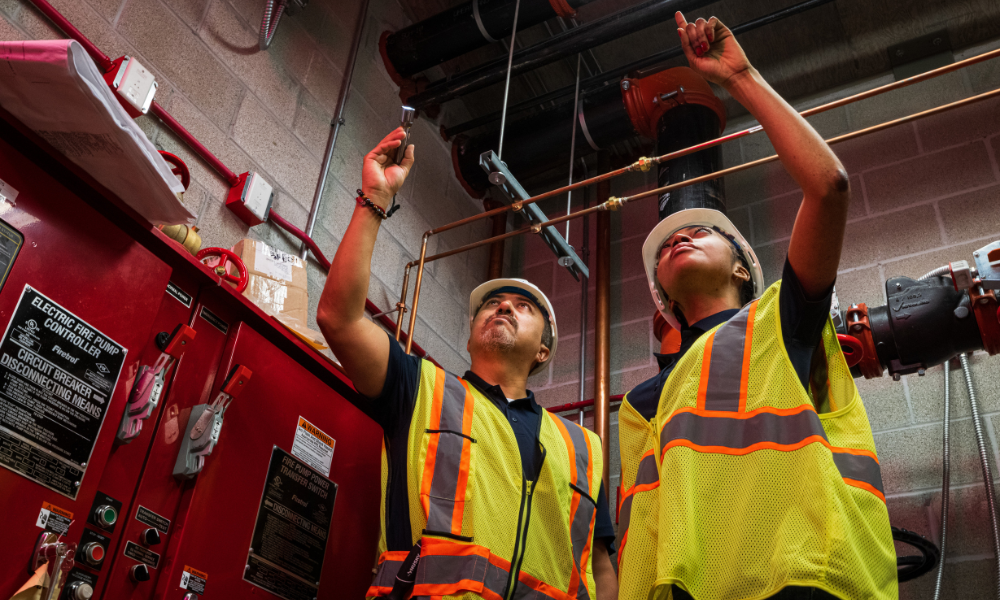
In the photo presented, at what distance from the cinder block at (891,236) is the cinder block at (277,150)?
251cm

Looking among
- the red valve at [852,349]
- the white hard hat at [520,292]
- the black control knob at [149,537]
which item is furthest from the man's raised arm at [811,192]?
the black control knob at [149,537]

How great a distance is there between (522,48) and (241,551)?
3394 mm

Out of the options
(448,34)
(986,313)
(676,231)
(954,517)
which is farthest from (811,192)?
(448,34)

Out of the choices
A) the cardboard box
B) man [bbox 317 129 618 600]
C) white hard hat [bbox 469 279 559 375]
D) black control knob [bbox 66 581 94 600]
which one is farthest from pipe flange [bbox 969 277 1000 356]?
black control knob [bbox 66 581 94 600]

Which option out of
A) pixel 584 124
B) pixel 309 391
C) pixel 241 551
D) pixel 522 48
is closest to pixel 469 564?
pixel 241 551

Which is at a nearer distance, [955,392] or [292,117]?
[955,392]

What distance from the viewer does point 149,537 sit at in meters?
2.00

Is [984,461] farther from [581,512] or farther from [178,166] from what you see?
[178,166]

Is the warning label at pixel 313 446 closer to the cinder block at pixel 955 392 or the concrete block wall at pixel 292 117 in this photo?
the concrete block wall at pixel 292 117

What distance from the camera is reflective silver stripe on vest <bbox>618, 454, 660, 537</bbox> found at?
183 centimetres

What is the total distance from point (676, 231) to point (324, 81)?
212cm

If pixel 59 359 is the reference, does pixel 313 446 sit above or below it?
above

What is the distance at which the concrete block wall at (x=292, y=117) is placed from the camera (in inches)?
117

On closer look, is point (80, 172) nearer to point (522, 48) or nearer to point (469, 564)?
point (469, 564)
